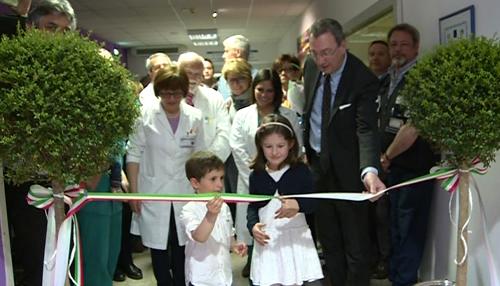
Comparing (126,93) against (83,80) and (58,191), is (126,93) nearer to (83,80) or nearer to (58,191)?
(83,80)

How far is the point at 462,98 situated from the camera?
1439 mm

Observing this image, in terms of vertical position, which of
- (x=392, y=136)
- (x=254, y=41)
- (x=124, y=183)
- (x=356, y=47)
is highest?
(x=254, y=41)

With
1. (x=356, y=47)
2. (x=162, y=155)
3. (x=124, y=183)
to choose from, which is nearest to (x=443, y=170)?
(x=162, y=155)

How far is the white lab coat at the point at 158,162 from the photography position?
252cm

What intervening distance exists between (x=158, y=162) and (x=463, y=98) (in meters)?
1.62

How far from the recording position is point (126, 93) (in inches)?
51.3

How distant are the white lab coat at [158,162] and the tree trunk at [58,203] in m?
1.15

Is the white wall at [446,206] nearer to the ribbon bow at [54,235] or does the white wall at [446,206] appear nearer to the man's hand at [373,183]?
the man's hand at [373,183]

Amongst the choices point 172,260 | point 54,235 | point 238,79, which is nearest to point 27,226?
point 54,235

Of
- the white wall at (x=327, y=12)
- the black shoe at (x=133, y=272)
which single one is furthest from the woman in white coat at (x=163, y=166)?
the white wall at (x=327, y=12)

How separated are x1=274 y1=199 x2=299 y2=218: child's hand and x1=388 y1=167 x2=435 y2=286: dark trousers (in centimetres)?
106

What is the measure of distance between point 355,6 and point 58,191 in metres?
4.16

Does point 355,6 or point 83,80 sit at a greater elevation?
point 355,6

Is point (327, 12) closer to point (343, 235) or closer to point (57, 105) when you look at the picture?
point (343, 235)
